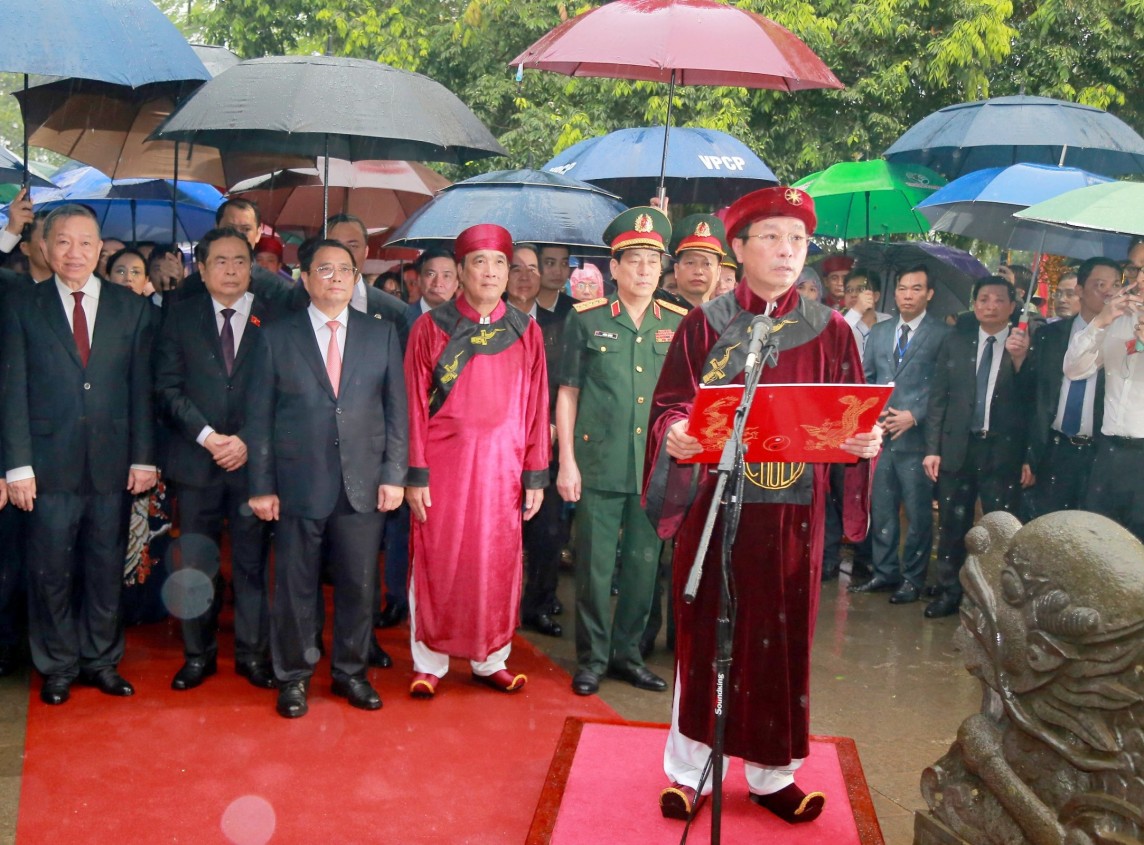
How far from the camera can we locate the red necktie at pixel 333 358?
484 centimetres

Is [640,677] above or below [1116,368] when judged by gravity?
below

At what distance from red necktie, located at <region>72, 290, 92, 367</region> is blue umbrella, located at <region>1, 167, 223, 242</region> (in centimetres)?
409

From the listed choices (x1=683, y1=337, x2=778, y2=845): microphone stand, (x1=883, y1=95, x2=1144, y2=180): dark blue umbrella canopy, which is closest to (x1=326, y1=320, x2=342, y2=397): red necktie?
(x1=683, y1=337, x2=778, y2=845): microphone stand

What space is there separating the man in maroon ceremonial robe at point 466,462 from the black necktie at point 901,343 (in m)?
2.88

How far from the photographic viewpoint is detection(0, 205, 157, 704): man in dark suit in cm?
473

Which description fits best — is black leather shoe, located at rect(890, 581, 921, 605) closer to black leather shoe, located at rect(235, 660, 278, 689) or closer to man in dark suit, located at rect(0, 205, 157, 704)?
black leather shoe, located at rect(235, 660, 278, 689)

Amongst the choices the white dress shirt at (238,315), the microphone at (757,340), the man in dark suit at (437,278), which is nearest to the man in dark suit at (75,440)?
the white dress shirt at (238,315)

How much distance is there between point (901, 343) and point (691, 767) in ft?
12.8

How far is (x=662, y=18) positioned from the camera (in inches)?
202

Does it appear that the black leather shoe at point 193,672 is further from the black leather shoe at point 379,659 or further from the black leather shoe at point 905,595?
the black leather shoe at point 905,595

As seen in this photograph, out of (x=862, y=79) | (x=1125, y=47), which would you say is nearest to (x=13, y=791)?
(x=862, y=79)

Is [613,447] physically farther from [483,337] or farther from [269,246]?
[269,246]

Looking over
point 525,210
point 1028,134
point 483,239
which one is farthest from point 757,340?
point 1028,134

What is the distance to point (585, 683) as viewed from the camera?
205 inches
